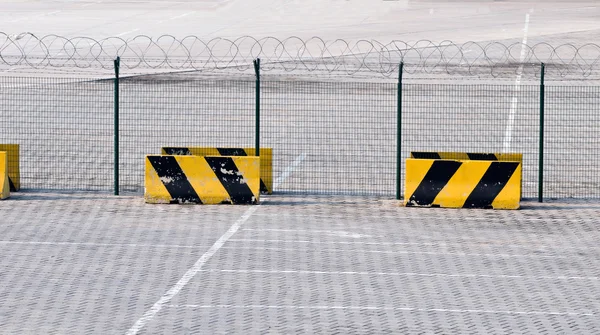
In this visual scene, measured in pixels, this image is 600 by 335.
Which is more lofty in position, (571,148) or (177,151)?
(177,151)

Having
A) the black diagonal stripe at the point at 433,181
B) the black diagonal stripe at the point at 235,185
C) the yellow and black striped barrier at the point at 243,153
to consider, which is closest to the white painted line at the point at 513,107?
the black diagonal stripe at the point at 433,181

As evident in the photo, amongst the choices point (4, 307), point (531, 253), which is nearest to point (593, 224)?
point (531, 253)

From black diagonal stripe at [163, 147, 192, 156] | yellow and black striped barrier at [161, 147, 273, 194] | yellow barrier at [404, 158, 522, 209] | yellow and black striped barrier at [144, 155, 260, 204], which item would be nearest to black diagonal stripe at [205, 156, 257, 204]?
yellow and black striped barrier at [144, 155, 260, 204]

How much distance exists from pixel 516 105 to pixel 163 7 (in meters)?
30.9

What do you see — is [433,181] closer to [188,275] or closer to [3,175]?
[188,275]

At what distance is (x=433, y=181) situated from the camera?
17.5m

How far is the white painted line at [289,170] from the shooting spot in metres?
19.9

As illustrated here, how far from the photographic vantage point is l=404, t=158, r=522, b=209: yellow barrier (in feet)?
56.9

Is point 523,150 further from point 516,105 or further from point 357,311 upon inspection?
point 357,311

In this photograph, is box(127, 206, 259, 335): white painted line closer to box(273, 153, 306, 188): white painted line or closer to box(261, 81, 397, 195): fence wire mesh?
box(273, 153, 306, 188): white painted line

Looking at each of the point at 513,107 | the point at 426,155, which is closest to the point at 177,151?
the point at 426,155

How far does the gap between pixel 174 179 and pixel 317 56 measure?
2150 cm

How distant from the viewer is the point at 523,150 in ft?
77.5

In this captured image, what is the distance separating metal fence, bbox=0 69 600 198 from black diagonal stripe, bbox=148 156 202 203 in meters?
1.59
